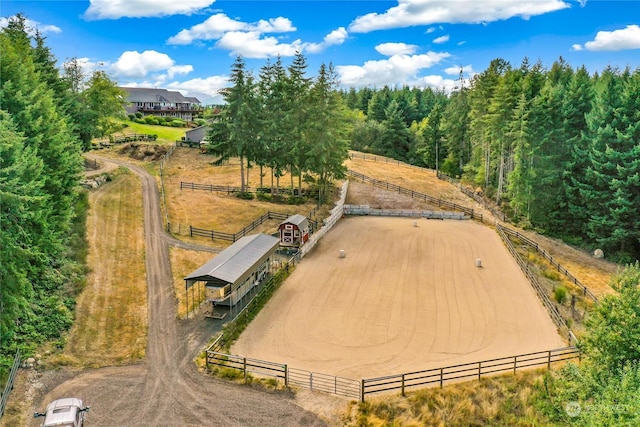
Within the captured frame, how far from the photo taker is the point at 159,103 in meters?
105

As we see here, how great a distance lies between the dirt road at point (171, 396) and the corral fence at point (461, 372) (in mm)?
3131

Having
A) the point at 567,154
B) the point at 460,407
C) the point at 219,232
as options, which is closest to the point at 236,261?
the point at 219,232

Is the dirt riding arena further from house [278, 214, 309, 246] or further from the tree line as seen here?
the tree line

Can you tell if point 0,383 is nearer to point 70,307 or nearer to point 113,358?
point 113,358

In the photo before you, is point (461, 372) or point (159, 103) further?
point (159, 103)

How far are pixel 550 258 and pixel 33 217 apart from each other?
37.0 meters

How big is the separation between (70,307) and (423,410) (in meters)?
18.8

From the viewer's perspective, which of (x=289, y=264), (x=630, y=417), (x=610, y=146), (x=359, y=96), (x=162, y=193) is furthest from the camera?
(x=359, y=96)

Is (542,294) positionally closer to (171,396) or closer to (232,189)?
(171,396)

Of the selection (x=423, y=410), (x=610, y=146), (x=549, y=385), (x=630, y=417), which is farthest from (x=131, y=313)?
(x=610, y=146)

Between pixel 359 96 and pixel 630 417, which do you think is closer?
pixel 630 417

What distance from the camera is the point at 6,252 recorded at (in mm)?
17406

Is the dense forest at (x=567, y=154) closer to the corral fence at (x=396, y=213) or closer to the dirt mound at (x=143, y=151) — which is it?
the corral fence at (x=396, y=213)

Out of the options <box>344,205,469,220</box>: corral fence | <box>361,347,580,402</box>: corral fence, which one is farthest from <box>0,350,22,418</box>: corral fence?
<box>344,205,469,220</box>: corral fence
